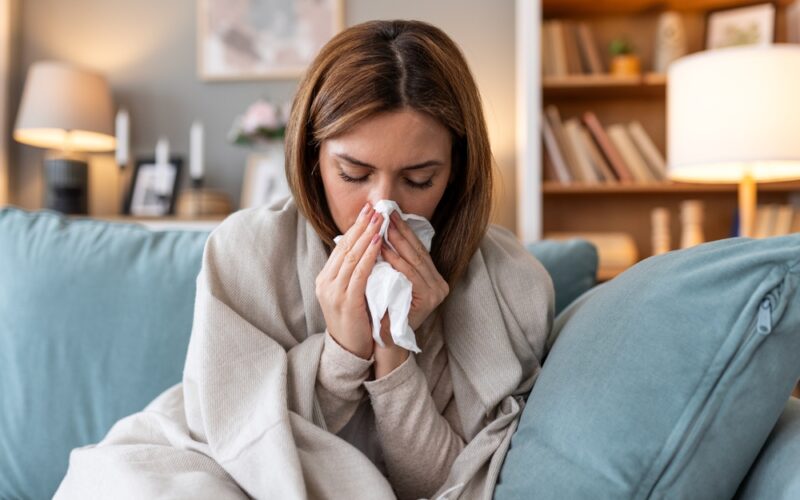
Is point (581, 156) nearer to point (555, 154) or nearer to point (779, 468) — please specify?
point (555, 154)

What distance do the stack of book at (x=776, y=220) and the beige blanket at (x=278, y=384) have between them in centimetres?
191

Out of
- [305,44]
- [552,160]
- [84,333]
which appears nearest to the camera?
[84,333]

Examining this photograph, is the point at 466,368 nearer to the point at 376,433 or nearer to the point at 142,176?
the point at 376,433

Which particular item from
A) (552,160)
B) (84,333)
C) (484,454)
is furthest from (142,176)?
(484,454)

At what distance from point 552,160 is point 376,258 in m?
1.90

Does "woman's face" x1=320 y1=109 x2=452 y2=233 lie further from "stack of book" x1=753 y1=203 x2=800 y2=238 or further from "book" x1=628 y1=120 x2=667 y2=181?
"stack of book" x1=753 y1=203 x2=800 y2=238

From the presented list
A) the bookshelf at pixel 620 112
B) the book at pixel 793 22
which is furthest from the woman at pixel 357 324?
the book at pixel 793 22

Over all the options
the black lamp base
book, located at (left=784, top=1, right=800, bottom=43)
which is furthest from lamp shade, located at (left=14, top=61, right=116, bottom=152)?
book, located at (left=784, top=1, right=800, bottom=43)

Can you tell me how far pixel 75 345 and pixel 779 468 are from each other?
114 centimetres

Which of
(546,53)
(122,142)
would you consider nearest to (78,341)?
(122,142)

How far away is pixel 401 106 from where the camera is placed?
953mm

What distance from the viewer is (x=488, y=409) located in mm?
967

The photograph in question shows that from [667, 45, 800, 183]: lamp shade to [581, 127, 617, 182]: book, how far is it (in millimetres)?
662

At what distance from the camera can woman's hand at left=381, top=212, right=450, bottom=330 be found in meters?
0.97
